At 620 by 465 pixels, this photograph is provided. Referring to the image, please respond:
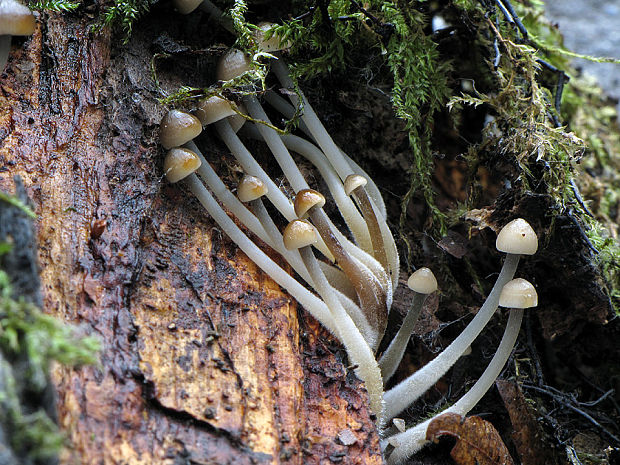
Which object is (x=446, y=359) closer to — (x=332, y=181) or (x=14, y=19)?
(x=332, y=181)

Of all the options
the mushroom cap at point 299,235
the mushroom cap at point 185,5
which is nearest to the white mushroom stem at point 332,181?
the mushroom cap at point 299,235

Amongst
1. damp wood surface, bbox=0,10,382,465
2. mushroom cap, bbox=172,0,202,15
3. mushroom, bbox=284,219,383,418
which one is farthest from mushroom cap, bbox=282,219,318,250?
mushroom cap, bbox=172,0,202,15

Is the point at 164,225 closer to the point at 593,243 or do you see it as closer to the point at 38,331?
the point at 38,331

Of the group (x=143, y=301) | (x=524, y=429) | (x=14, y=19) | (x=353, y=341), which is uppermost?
(x=14, y=19)

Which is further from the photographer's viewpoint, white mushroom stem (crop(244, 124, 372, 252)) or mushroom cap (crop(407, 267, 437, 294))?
white mushroom stem (crop(244, 124, 372, 252))

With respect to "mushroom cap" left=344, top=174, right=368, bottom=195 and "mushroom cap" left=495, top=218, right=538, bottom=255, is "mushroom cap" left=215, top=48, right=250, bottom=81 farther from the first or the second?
"mushroom cap" left=495, top=218, right=538, bottom=255

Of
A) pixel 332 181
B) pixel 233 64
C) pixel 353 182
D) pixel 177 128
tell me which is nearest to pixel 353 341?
pixel 353 182

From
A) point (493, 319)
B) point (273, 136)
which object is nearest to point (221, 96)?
point (273, 136)
